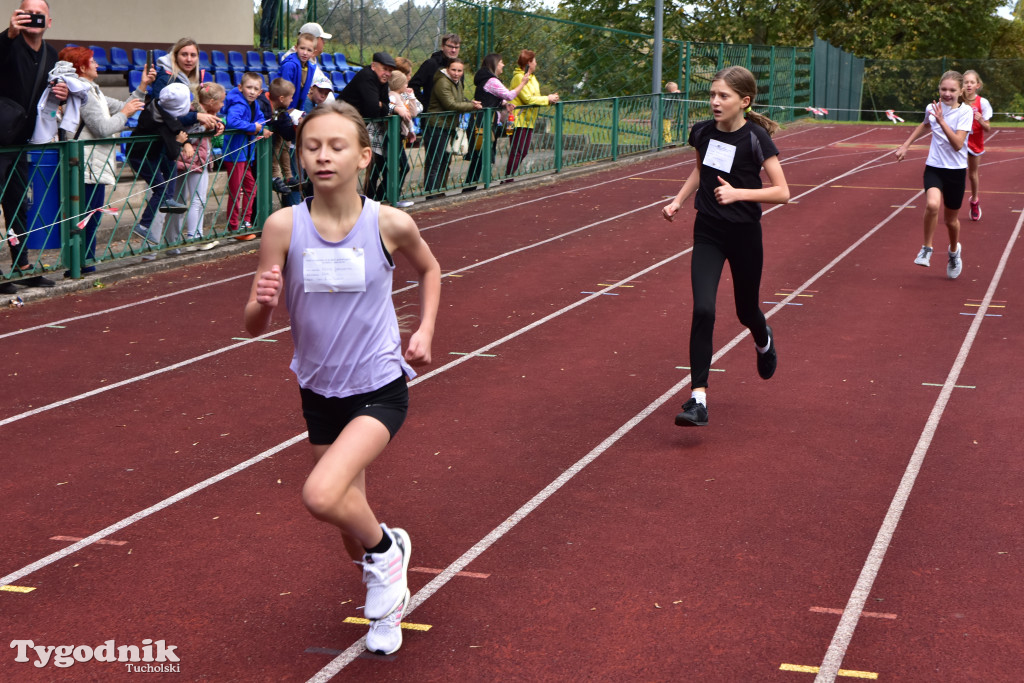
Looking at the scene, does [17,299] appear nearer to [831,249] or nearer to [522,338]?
[522,338]

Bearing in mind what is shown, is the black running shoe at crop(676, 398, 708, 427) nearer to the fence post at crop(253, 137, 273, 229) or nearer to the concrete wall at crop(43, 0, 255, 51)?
the fence post at crop(253, 137, 273, 229)

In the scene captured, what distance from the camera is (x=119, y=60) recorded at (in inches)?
707

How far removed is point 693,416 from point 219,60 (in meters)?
14.9

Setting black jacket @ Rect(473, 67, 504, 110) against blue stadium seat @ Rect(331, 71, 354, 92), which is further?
blue stadium seat @ Rect(331, 71, 354, 92)

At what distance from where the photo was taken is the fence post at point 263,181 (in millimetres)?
12766

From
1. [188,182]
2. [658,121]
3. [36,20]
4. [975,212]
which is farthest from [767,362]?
[658,121]

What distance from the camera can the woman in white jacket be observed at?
33.9 feet

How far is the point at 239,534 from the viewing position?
5.17 metres

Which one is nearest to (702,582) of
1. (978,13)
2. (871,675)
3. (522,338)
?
(871,675)

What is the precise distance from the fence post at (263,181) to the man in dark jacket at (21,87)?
9.18 feet

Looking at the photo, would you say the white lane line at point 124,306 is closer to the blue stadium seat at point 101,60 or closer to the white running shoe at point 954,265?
the white running shoe at point 954,265

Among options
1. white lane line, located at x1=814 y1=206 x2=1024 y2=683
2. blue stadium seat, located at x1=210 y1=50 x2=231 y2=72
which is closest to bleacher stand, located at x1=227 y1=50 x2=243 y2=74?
blue stadium seat, located at x1=210 y1=50 x2=231 y2=72

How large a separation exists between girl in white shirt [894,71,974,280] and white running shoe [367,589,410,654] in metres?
8.21

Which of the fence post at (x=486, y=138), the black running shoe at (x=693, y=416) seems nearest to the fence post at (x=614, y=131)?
the fence post at (x=486, y=138)
